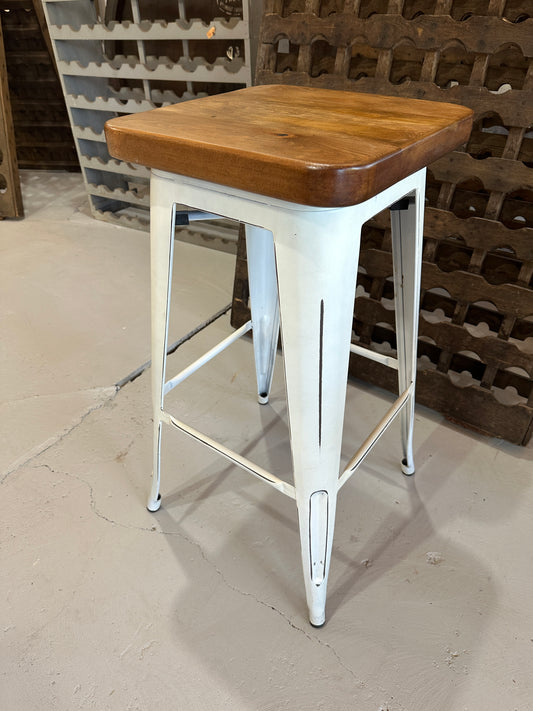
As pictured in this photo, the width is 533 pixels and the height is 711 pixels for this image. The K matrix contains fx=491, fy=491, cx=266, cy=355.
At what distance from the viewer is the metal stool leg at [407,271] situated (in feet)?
2.96

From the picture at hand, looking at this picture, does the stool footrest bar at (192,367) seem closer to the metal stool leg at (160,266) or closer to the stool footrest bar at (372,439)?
the metal stool leg at (160,266)

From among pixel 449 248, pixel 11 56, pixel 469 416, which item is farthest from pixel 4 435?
pixel 11 56

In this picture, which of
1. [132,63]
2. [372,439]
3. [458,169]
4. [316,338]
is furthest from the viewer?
[132,63]

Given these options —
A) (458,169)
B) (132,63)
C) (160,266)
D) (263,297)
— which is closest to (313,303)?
(160,266)

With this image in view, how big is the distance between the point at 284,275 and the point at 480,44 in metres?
0.88

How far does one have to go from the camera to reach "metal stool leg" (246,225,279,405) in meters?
1.18

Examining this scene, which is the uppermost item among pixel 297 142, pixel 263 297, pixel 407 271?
pixel 297 142

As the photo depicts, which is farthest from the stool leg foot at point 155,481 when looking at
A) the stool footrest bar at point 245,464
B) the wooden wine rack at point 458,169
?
the wooden wine rack at point 458,169

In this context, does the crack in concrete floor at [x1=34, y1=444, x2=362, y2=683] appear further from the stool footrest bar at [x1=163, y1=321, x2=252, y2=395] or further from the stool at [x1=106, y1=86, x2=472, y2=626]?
the stool footrest bar at [x1=163, y1=321, x2=252, y2=395]

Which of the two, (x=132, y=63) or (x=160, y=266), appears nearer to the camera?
(x=160, y=266)

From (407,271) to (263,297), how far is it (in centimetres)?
42

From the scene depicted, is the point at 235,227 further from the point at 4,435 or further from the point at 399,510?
the point at 399,510

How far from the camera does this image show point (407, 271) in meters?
0.98

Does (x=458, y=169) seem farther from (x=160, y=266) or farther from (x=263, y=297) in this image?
(x=160, y=266)
